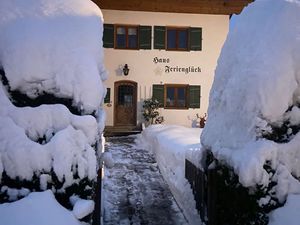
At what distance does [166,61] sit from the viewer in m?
17.2

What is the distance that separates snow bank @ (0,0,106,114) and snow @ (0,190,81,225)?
0.98 m

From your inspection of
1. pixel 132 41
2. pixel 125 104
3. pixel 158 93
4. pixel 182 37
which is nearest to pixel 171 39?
pixel 182 37

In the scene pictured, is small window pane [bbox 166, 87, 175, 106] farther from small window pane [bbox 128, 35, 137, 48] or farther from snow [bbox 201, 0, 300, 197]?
snow [bbox 201, 0, 300, 197]

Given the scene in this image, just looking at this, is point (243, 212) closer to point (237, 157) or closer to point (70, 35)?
point (237, 157)

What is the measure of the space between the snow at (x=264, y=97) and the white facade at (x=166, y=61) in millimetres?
12594

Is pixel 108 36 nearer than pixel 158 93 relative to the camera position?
Yes

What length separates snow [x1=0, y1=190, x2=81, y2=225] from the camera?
3.06 meters

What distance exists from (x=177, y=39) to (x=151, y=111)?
12.9 feet

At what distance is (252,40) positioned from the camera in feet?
14.2

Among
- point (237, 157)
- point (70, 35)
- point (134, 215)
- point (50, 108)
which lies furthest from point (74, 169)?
point (134, 215)

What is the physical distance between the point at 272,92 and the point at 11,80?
2790 millimetres

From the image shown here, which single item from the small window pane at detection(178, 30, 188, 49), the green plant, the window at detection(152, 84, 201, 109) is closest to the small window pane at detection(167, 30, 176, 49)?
the small window pane at detection(178, 30, 188, 49)

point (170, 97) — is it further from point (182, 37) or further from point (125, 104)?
point (182, 37)

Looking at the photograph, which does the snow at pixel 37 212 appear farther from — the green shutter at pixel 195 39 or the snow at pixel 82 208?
the green shutter at pixel 195 39
